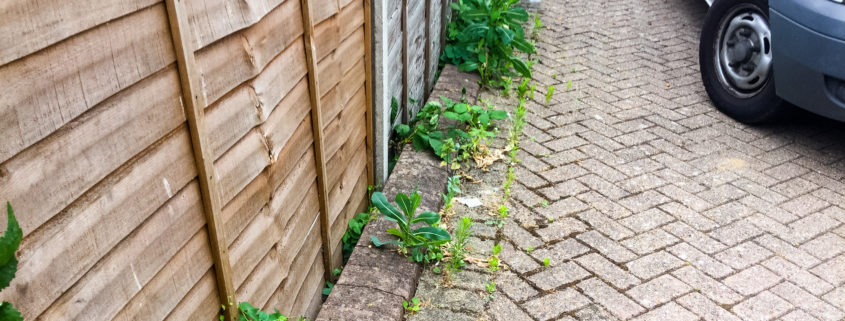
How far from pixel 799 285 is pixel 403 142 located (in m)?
2.06

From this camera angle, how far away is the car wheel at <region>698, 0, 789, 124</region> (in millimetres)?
4191

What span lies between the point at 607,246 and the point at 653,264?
0.23 meters

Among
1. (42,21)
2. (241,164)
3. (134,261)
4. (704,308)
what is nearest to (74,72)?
(42,21)

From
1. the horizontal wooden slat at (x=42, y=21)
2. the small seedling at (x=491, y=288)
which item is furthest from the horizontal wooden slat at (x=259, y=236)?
the small seedling at (x=491, y=288)

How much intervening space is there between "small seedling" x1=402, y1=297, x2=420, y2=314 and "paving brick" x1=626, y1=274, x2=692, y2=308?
0.94 metres

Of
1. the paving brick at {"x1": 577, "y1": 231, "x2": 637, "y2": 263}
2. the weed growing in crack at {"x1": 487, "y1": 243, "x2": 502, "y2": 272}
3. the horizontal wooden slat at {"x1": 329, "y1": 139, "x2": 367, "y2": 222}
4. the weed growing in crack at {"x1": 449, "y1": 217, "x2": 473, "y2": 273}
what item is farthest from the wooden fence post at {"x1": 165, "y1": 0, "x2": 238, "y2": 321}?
the paving brick at {"x1": 577, "y1": 231, "x2": 637, "y2": 263}

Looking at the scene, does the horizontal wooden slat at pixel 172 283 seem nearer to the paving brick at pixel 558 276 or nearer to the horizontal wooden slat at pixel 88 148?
the horizontal wooden slat at pixel 88 148

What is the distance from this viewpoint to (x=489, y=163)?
3.96 metres

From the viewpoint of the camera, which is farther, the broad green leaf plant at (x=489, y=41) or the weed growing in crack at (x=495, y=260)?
the broad green leaf plant at (x=489, y=41)

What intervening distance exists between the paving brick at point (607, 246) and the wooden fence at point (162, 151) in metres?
1.44

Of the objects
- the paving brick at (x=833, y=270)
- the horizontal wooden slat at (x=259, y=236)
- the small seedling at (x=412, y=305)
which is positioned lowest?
the paving brick at (x=833, y=270)

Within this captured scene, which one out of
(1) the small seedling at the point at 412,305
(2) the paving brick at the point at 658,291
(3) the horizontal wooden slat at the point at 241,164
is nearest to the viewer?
(3) the horizontal wooden slat at the point at 241,164

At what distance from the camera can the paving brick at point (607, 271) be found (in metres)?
3.05

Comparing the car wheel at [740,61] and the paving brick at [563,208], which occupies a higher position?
the car wheel at [740,61]
